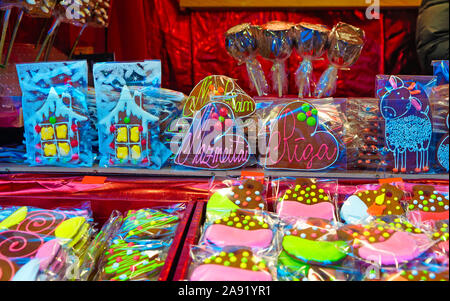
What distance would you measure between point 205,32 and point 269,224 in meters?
2.22

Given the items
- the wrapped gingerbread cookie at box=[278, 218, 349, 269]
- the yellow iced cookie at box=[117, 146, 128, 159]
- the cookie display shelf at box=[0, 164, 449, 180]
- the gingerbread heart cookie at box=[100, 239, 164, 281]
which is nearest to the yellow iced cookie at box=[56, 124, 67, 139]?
the cookie display shelf at box=[0, 164, 449, 180]

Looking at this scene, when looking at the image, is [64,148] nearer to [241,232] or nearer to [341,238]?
[241,232]

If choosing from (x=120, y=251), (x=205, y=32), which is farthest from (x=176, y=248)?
(x=205, y=32)

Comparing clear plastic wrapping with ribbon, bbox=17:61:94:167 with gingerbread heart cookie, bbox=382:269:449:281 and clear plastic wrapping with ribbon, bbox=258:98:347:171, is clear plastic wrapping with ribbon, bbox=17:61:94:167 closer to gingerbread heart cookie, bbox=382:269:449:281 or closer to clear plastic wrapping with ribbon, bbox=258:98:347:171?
clear plastic wrapping with ribbon, bbox=258:98:347:171

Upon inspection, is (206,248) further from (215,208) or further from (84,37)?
(84,37)

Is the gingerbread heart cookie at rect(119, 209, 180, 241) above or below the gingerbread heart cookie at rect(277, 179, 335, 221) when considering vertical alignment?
below

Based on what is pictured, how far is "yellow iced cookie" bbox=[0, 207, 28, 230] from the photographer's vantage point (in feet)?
4.28

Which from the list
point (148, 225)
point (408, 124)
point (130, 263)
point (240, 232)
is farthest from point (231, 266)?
point (408, 124)

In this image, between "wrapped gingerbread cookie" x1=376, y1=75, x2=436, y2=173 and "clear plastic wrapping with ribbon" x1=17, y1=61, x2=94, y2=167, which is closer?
"wrapped gingerbread cookie" x1=376, y1=75, x2=436, y2=173

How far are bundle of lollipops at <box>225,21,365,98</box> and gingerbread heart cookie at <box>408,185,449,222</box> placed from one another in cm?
70

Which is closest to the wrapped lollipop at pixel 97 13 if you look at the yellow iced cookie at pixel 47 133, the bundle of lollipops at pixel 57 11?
the bundle of lollipops at pixel 57 11

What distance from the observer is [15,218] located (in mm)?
1344

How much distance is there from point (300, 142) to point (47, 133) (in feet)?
3.72

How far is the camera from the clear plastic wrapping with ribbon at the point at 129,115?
1.57 m
